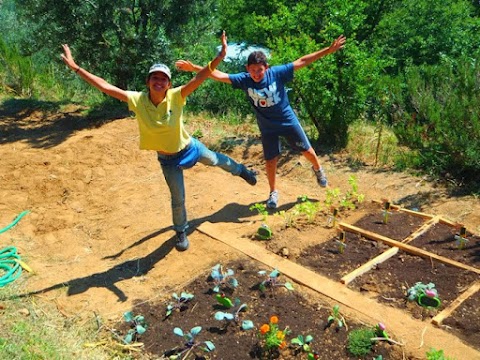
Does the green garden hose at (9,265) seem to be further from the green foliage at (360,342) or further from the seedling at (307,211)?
the green foliage at (360,342)

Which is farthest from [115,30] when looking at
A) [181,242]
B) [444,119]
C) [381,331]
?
[381,331]

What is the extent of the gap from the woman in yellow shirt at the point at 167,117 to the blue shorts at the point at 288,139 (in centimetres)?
89

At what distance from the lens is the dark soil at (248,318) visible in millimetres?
3219

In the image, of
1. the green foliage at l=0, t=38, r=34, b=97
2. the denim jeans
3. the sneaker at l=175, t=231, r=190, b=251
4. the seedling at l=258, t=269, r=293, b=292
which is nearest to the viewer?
the seedling at l=258, t=269, r=293, b=292

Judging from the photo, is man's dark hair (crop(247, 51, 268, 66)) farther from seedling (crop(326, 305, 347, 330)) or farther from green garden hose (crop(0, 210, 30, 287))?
green garden hose (crop(0, 210, 30, 287))

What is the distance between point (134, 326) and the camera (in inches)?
142

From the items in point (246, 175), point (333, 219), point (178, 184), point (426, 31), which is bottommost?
point (333, 219)

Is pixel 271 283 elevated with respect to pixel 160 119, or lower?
lower

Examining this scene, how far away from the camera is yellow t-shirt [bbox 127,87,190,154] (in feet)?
13.6

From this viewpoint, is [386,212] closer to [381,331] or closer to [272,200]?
[272,200]

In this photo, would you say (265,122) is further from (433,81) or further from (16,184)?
(16,184)

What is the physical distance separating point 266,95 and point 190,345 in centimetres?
245

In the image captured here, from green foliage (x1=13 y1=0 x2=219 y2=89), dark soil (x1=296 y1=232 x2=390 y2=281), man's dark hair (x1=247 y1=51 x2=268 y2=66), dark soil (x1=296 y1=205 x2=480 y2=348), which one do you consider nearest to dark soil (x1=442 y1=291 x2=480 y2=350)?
dark soil (x1=296 y1=205 x2=480 y2=348)

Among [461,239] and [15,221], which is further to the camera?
[15,221]
